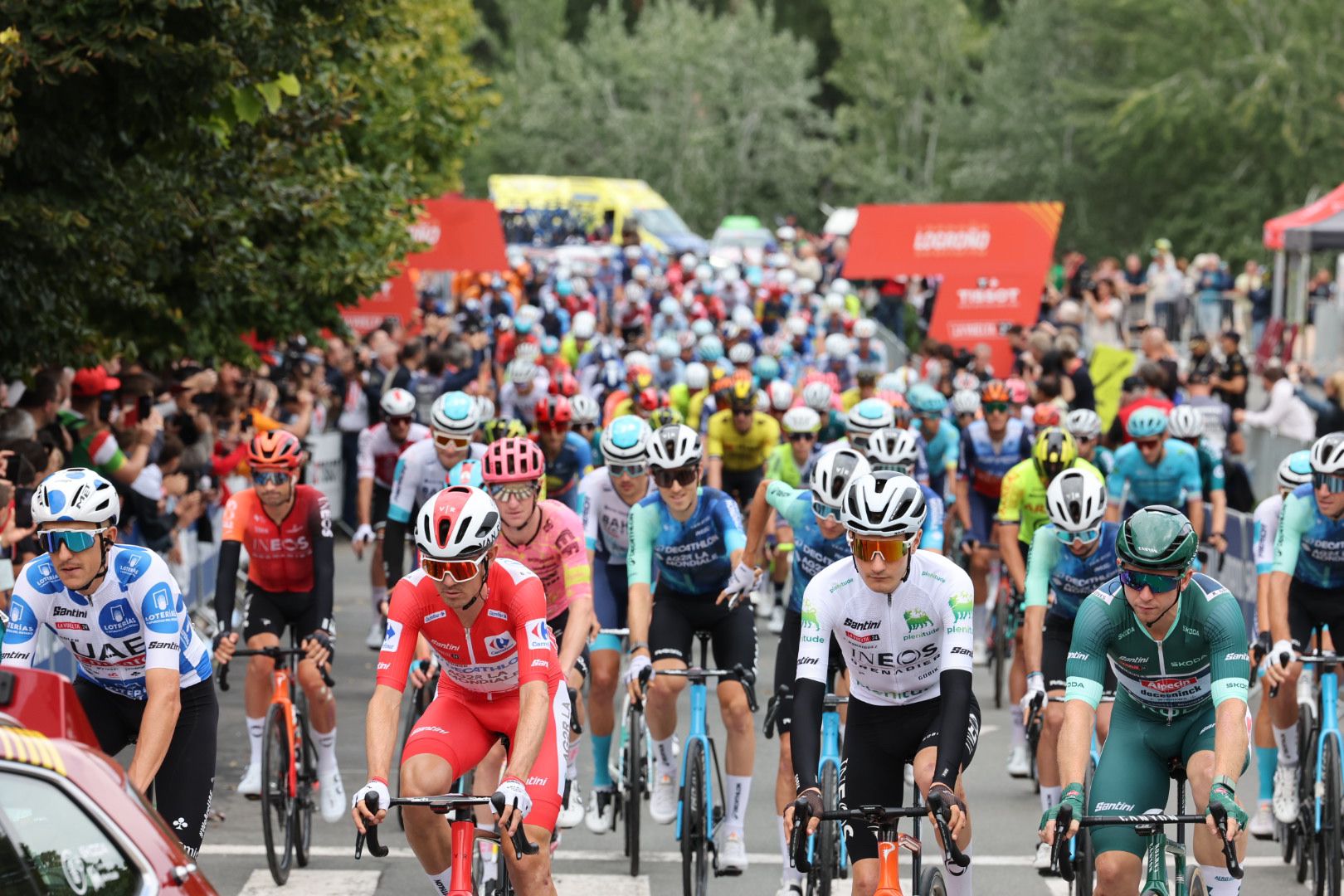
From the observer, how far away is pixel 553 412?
512 inches

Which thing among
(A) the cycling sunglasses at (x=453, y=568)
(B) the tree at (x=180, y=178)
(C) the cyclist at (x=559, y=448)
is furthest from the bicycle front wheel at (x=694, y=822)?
(B) the tree at (x=180, y=178)

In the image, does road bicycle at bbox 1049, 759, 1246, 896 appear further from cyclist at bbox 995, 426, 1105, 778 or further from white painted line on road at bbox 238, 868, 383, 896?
cyclist at bbox 995, 426, 1105, 778

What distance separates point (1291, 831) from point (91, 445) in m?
8.12

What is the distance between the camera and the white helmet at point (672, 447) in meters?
9.54

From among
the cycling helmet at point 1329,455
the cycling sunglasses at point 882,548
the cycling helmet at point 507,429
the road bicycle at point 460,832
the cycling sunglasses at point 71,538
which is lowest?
the road bicycle at point 460,832

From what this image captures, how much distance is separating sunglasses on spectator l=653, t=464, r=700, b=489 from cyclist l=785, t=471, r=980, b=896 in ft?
7.12

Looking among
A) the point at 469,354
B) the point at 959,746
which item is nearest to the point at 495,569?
the point at 959,746

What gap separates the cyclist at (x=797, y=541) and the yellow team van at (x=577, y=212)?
37.8m

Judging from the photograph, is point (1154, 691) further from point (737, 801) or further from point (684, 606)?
point (684, 606)

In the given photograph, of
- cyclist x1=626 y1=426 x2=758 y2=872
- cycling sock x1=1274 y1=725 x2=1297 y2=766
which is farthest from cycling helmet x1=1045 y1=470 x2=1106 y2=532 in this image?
cycling sock x1=1274 y1=725 x2=1297 y2=766

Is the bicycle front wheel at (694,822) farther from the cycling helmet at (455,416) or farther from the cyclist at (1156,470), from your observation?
the cyclist at (1156,470)

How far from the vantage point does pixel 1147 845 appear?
22.6 ft

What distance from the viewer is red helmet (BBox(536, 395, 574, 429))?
13.0 metres

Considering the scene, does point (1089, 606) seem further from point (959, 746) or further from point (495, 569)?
point (495, 569)
